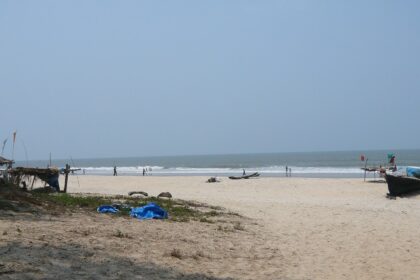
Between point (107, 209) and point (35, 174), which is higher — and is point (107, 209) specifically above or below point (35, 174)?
below

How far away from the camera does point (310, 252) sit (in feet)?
31.7

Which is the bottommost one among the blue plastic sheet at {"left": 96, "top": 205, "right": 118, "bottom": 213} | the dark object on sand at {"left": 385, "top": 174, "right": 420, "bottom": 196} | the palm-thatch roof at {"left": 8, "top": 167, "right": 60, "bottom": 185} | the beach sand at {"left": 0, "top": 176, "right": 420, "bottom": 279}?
the beach sand at {"left": 0, "top": 176, "right": 420, "bottom": 279}

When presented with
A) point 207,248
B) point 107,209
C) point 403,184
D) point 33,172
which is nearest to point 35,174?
point 33,172

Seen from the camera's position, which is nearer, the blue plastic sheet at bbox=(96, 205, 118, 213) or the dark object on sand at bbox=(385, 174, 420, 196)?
the blue plastic sheet at bbox=(96, 205, 118, 213)

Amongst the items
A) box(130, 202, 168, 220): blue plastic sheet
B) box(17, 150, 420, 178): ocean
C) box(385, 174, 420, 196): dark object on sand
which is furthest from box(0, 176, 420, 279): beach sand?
box(17, 150, 420, 178): ocean

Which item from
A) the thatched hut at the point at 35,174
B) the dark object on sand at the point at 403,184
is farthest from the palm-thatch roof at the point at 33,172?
the dark object on sand at the point at 403,184

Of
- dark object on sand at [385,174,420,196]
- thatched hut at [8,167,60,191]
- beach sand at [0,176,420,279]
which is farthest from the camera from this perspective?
dark object on sand at [385,174,420,196]

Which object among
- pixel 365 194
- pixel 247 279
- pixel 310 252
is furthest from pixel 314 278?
pixel 365 194

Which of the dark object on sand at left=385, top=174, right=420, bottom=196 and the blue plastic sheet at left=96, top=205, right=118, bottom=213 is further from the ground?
the dark object on sand at left=385, top=174, right=420, bottom=196

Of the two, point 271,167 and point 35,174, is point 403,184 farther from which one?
point 271,167

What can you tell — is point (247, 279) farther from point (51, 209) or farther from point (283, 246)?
point (51, 209)

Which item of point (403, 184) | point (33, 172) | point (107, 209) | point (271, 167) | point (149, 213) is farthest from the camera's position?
point (271, 167)

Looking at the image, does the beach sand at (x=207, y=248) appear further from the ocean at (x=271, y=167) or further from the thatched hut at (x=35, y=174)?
the ocean at (x=271, y=167)

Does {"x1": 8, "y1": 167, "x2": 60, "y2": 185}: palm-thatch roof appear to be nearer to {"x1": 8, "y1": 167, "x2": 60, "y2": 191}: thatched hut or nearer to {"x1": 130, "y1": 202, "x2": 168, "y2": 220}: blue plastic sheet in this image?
{"x1": 8, "y1": 167, "x2": 60, "y2": 191}: thatched hut
